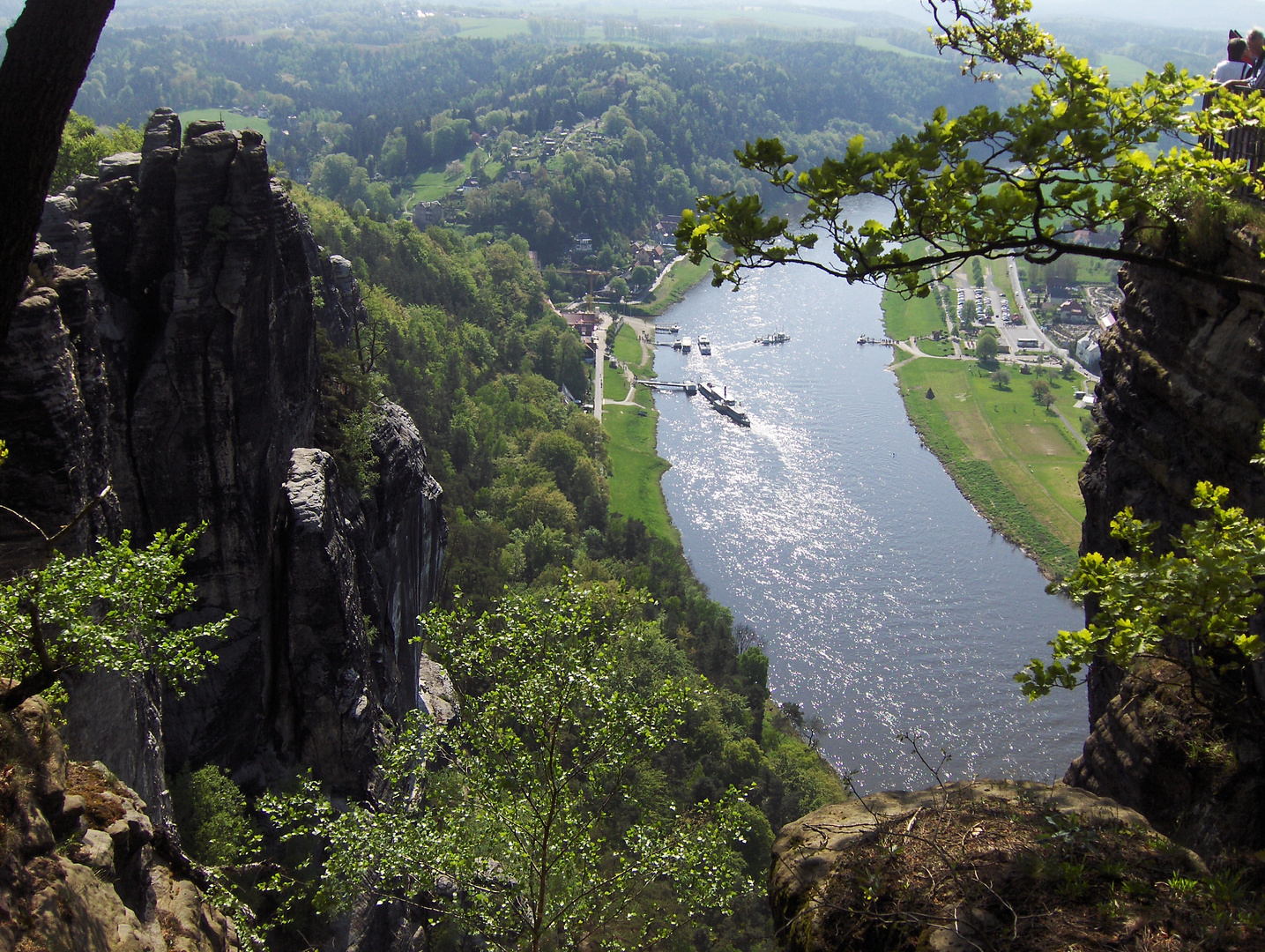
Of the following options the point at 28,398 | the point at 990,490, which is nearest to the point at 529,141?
the point at 990,490

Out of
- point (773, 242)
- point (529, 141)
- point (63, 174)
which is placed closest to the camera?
point (773, 242)

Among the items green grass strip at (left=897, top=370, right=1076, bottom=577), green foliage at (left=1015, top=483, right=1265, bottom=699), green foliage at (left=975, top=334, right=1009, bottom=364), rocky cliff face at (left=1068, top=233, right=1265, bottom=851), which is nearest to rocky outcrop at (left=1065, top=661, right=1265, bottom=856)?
rocky cliff face at (left=1068, top=233, right=1265, bottom=851)

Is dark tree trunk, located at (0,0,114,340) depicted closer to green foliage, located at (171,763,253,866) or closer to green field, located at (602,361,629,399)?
green foliage, located at (171,763,253,866)

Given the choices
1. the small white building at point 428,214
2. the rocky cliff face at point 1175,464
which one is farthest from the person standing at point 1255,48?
the small white building at point 428,214

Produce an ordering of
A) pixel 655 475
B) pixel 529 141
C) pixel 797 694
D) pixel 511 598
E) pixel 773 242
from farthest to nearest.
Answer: pixel 529 141 → pixel 655 475 → pixel 797 694 → pixel 511 598 → pixel 773 242

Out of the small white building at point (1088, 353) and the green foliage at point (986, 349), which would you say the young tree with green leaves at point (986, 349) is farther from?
the small white building at point (1088, 353)

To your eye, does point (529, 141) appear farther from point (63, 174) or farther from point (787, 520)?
point (63, 174)
